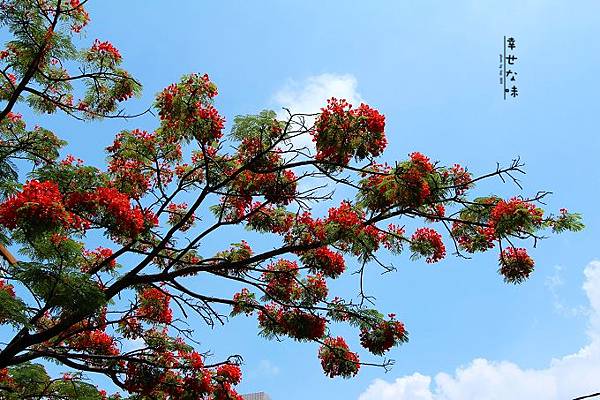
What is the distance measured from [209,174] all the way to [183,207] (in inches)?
99.2

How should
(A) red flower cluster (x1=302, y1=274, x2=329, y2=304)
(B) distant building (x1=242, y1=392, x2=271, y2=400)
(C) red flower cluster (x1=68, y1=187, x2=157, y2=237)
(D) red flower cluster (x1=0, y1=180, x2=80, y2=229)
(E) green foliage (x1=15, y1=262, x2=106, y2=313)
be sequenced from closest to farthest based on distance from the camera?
(D) red flower cluster (x1=0, y1=180, x2=80, y2=229) → (E) green foliage (x1=15, y1=262, x2=106, y2=313) → (C) red flower cluster (x1=68, y1=187, x2=157, y2=237) → (A) red flower cluster (x1=302, y1=274, x2=329, y2=304) → (B) distant building (x1=242, y1=392, x2=271, y2=400)

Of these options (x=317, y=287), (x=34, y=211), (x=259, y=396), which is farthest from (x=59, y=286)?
(x=259, y=396)

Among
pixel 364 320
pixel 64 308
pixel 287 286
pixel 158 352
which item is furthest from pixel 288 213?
pixel 64 308

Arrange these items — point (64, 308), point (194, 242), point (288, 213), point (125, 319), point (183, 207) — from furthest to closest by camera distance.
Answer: point (183, 207) → point (125, 319) → point (288, 213) → point (194, 242) → point (64, 308)

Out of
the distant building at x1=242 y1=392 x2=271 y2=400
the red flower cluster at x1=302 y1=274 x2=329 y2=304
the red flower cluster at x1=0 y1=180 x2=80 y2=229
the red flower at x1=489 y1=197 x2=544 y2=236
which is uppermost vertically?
the distant building at x1=242 y1=392 x2=271 y2=400

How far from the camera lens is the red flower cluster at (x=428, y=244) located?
1108 centimetres

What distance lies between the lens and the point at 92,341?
39.5ft

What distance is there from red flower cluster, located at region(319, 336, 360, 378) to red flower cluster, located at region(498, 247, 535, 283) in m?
3.04

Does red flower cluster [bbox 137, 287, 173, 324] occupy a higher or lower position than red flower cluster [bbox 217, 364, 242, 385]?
higher

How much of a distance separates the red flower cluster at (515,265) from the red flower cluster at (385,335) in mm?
1967

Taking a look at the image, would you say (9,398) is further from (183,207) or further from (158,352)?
(183,207)

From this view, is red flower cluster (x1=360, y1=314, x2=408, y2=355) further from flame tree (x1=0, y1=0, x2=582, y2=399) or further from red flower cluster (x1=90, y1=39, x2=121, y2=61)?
red flower cluster (x1=90, y1=39, x2=121, y2=61)

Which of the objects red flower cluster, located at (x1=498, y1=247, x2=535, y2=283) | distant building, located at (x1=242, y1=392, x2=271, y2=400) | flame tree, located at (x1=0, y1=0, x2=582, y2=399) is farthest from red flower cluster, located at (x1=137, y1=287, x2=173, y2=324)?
distant building, located at (x1=242, y1=392, x2=271, y2=400)

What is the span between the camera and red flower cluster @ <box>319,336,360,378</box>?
1140 centimetres
